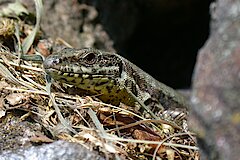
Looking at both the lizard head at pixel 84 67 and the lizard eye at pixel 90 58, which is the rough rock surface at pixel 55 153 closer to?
the lizard head at pixel 84 67

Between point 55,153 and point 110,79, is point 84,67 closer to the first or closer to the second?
point 110,79

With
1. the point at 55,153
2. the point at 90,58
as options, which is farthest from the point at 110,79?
the point at 55,153

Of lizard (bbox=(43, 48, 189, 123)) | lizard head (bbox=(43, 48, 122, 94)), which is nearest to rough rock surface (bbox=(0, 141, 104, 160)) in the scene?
lizard (bbox=(43, 48, 189, 123))

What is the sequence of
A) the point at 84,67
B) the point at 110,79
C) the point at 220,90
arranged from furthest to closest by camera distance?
1. the point at 110,79
2. the point at 84,67
3. the point at 220,90

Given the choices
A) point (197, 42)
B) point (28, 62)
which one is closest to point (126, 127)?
point (28, 62)

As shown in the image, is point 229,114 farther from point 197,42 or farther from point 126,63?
point 197,42

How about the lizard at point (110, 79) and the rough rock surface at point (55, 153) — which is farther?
the lizard at point (110, 79)

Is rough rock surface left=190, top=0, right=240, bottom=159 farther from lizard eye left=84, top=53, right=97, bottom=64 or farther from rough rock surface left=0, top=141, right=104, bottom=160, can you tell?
lizard eye left=84, top=53, right=97, bottom=64

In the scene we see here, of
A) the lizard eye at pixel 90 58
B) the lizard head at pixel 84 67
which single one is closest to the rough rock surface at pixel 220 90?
the lizard head at pixel 84 67
